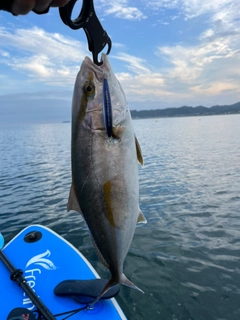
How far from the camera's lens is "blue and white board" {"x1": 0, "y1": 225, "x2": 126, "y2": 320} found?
5062 millimetres

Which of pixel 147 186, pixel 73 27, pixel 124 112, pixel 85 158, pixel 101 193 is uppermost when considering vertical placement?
pixel 73 27

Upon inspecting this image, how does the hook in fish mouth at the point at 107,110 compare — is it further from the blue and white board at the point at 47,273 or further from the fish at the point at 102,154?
the blue and white board at the point at 47,273

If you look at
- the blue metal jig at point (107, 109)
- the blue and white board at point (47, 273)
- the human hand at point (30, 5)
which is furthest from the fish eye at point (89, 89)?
the blue and white board at point (47, 273)

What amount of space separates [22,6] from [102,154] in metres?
1.28

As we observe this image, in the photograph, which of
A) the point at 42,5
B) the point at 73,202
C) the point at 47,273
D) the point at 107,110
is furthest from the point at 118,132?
the point at 47,273

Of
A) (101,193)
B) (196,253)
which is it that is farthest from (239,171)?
(101,193)

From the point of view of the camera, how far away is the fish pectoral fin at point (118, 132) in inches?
88.8

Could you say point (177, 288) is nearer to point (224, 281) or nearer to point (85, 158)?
point (224, 281)

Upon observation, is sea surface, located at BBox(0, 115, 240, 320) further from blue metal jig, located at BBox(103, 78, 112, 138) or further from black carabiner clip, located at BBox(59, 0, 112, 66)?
black carabiner clip, located at BBox(59, 0, 112, 66)

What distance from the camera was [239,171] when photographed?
64.0ft

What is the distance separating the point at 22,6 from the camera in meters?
1.89

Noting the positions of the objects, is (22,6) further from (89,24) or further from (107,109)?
(107,109)

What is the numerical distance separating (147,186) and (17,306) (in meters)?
12.2

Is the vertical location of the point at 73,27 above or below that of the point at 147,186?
above
